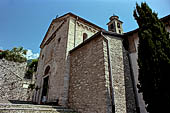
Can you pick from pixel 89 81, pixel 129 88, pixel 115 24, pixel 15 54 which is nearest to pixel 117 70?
pixel 129 88

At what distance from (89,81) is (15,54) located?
18123mm

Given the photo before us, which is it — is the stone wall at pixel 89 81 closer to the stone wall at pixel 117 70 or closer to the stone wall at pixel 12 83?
the stone wall at pixel 117 70

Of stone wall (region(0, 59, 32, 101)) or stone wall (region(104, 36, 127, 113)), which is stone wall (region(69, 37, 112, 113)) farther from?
stone wall (region(0, 59, 32, 101))

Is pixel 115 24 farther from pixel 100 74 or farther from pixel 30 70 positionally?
pixel 30 70

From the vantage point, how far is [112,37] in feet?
21.7

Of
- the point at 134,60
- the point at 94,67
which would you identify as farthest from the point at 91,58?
the point at 134,60

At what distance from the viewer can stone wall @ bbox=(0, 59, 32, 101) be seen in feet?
42.8

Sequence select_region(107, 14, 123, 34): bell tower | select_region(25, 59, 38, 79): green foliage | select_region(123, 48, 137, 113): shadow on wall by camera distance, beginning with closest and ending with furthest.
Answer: select_region(123, 48, 137, 113): shadow on wall, select_region(107, 14, 123, 34): bell tower, select_region(25, 59, 38, 79): green foliage

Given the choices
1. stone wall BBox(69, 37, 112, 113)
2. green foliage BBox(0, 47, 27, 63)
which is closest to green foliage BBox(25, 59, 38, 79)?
green foliage BBox(0, 47, 27, 63)

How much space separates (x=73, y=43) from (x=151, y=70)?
6142 mm

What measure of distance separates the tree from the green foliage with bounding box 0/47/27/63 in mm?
19687

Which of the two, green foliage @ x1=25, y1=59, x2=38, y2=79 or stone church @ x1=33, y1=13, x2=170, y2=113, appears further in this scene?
green foliage @ x1=25, y1=59, x2=38, y2=79

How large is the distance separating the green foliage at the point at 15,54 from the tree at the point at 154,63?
19.7 m

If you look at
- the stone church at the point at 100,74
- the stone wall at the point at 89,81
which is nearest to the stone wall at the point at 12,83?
the stone church at the point at 100,74
